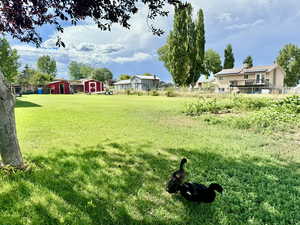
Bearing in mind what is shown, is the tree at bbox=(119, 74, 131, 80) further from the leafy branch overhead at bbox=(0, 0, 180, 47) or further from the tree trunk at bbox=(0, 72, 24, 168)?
the tree trunk at bbox=(0, 72, 24, 168)

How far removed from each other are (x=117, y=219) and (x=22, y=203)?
1112 mm

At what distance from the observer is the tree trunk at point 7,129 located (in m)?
2.61

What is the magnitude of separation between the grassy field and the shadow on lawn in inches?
0.4

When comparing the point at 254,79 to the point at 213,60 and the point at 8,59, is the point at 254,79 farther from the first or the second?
the point at 8,59

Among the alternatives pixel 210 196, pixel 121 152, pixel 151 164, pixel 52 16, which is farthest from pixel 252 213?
pixel 52 16

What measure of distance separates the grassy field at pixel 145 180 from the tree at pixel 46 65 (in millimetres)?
71495

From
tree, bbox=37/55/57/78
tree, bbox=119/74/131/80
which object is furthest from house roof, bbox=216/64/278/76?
tree, bbox=37/55/57/78

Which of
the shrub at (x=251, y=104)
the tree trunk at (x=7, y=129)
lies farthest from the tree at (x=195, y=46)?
the tree trunk at (x=7, y=129)

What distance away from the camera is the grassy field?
2.02 metres

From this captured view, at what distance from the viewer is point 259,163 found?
11.3 feet

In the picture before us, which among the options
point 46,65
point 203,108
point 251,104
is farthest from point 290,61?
point 46,65

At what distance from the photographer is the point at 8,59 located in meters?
26.2

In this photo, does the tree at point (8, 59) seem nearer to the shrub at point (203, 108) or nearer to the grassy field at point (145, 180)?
the shrub at point (203, 108)

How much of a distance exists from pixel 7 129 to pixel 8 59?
3016cm
